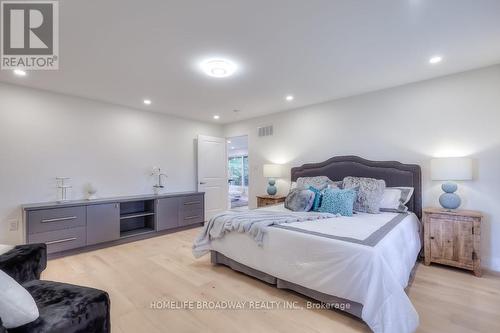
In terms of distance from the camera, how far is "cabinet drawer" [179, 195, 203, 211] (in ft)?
15.1

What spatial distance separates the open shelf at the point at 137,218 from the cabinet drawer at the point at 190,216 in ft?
1.80

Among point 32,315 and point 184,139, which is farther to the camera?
point 184,139

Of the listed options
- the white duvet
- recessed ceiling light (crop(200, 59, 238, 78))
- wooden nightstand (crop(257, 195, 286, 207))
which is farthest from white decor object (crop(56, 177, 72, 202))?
wooden nightstand (crop(257, 195, 286, 207))

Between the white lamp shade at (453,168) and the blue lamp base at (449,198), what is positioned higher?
the white lamp shade at (453,168)

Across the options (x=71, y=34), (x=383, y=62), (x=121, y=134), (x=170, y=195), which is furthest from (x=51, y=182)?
(x=383, y=62)

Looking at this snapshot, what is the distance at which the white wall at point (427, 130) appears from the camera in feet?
9.01

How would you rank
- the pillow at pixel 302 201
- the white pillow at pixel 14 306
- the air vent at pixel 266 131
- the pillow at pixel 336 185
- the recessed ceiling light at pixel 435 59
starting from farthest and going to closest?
1. the air vent at pixel 266 131
2. the pillow at pixel 336 185
3. the pillow at pixel 302 201
4. the recessed ceiling light at pixel 435 59
5. the white pillow at pixel 14 306

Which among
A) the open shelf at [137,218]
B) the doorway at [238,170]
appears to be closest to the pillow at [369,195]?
the open shelf at [137,218]

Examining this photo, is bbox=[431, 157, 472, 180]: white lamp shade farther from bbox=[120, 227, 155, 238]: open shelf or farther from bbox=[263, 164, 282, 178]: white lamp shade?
bbox=[120, 227, 155, 238]: open shelf

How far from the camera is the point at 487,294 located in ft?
7.18

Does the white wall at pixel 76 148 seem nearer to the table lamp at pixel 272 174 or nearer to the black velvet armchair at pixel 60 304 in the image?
the table lamp at pixel 272 174

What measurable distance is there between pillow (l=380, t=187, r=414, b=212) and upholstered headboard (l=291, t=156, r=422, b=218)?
0.44 feet

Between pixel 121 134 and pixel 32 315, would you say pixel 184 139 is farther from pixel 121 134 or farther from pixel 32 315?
pixel 32 315

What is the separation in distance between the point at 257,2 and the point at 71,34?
1.70 metres
